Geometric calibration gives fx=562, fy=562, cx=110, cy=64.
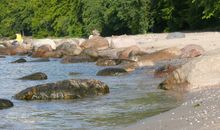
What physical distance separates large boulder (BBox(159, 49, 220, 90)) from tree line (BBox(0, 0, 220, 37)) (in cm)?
2132

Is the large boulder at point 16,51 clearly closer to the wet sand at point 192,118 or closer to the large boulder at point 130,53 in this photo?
the large boulder at point 130,53

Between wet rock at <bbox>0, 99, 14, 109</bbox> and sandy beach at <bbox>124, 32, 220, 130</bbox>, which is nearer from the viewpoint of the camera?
sandy beach at <bbox>124, 32, 220, 130</bbox>

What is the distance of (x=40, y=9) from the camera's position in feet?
300

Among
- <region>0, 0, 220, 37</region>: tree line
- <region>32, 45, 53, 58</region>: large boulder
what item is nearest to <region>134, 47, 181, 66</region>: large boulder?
<region>0, 0, 220, 37</region>: tree line

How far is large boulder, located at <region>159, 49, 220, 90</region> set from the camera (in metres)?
16.3

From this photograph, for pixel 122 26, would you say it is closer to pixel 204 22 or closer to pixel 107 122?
pixel 204 22

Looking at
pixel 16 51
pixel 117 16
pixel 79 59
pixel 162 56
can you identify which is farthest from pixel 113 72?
pixel 117 16

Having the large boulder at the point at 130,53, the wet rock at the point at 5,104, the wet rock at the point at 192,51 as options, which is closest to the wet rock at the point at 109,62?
the large boulder at the point at 130,53

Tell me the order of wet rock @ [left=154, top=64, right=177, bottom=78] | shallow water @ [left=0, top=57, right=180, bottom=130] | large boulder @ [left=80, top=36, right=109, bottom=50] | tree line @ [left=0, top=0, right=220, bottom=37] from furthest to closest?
1. tree line @ [left=0, top=0, right=220, bottom=37]
2. large boulder @ [left=80, top=36, right=109, bottom=50]
3. wet rock @ [left=154, top=64, right=177, bottom=78]
4. shallow water @ [left=0, top=57, right=180, bottom=130]

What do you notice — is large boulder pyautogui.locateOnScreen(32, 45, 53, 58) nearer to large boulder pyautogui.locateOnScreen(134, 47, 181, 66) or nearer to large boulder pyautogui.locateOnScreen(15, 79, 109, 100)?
large boulder pyautogui.locateOnScreen(134, 47, 181, 66)

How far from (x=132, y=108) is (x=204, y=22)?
106ft

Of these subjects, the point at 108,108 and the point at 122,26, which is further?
the point at 122,26

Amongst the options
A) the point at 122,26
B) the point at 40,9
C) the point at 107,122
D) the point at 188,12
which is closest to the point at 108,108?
the point at 107,122

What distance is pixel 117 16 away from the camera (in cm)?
5447
